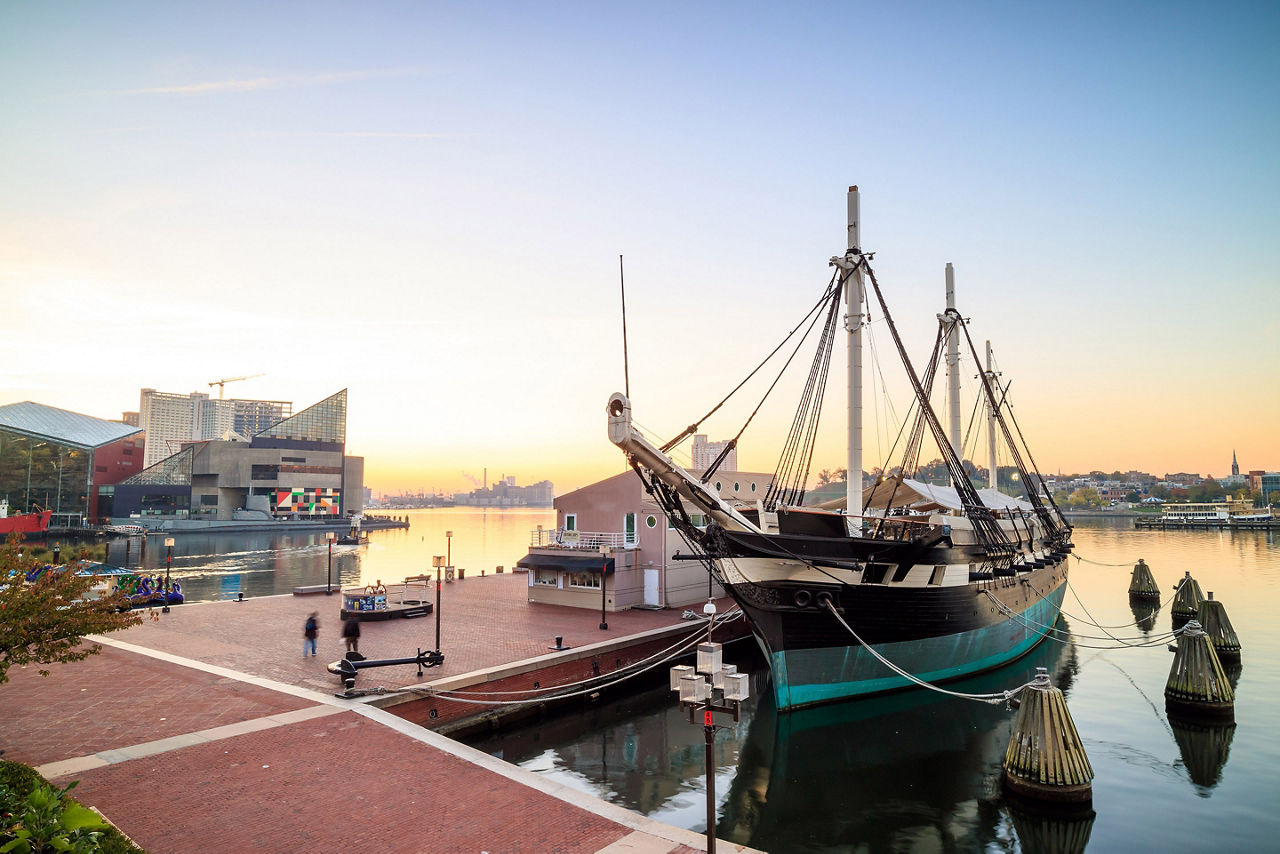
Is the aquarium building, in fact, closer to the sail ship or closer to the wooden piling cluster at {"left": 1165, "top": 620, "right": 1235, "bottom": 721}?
the sail ship

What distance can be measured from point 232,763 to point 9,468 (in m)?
124

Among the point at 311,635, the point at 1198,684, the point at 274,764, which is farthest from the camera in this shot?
the point at 1198,684

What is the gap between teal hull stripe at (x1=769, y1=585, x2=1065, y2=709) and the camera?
2022cm

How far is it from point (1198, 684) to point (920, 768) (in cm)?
1132

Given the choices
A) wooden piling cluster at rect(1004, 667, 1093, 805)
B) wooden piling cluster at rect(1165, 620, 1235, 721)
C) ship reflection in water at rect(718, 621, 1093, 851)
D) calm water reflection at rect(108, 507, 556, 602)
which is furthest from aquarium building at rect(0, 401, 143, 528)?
wooden piling cluster at rect(1165, 620, 1235, 721)

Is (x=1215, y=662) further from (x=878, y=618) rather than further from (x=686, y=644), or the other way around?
(x=686, y=644)

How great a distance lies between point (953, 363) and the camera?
117 ft

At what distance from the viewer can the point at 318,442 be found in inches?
5271

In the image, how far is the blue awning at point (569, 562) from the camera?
29.4 meters

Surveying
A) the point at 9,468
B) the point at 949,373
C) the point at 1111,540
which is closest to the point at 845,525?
the point at 949,373

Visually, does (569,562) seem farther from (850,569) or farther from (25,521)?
(25,521)

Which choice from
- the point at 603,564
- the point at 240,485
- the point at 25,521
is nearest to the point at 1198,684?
the point at 603,564

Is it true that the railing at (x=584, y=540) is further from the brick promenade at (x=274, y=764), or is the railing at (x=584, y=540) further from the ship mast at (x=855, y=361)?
the ship mast at (x=855, y=361)

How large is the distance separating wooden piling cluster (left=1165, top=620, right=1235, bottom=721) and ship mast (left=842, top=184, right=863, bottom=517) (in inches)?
430
